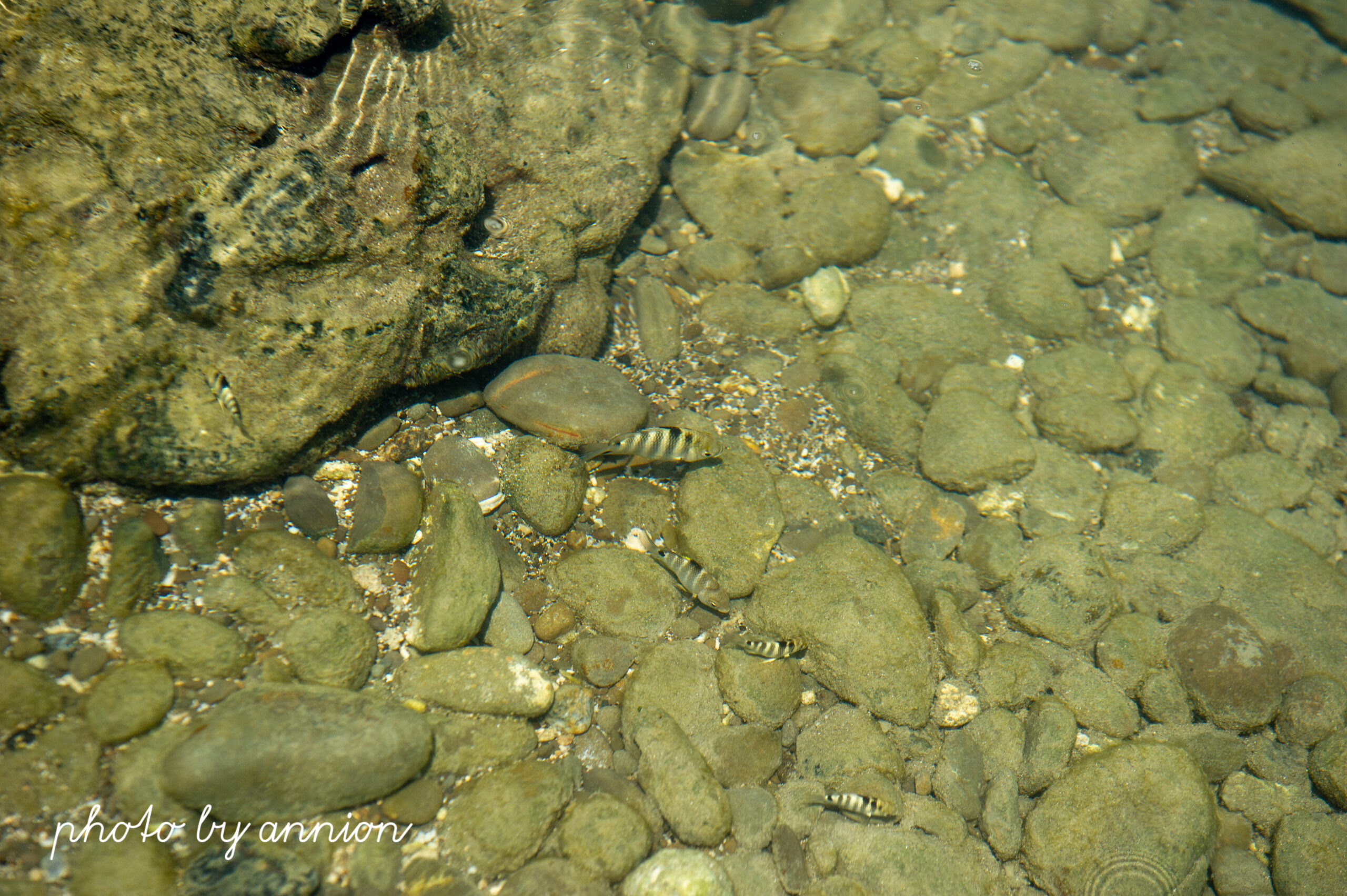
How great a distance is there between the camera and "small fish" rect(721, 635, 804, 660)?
402 centimetres

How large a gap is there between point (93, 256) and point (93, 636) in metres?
1.82

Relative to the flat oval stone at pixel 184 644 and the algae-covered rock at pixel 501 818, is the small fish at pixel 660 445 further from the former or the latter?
the flat oval stone at pixel 184 644

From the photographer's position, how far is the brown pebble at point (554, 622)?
407cm

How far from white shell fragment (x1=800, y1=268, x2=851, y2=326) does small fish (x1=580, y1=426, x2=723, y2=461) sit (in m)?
1.80

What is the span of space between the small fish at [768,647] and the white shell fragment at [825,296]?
8.95 feet

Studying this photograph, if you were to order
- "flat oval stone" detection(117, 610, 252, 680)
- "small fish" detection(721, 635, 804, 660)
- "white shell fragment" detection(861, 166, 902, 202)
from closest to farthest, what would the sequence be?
"flat oval stone" detection(117, 610, 252, 680) → "small fish" detection(721, 635, 804, 660) → "white shell fragment" detection(861, 166, 902, 202)

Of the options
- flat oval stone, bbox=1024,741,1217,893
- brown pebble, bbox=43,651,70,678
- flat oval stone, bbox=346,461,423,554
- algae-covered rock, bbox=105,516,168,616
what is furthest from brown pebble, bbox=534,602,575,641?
flat oval stone, bbox=1024,741,1217,893

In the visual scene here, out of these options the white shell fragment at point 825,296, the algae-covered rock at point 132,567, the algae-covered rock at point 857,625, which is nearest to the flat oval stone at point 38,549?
the algae-covered rock at point 132,567

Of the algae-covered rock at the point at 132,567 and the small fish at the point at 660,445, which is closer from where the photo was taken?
the algae-covered rock at the point at 132,567

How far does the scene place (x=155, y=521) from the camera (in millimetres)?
3713

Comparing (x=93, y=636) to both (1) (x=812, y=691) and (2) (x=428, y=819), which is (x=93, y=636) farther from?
(1) (x=812, y=691)

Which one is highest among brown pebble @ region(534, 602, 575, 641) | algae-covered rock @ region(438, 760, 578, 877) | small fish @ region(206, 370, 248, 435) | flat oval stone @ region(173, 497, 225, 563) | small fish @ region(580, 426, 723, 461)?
small fish @ region(206, 370, 248, 435)

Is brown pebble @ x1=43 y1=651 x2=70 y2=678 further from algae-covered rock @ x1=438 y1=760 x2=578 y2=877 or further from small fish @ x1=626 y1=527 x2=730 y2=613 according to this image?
small fish @ x1=626 y1=527 x2=730 y2=613

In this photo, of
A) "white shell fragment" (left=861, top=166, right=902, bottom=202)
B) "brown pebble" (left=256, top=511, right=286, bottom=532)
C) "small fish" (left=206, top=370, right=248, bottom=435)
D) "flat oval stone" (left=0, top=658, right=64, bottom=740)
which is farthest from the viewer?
"white shell fragment" (left=861, top=166, right=902, bottom=202)
